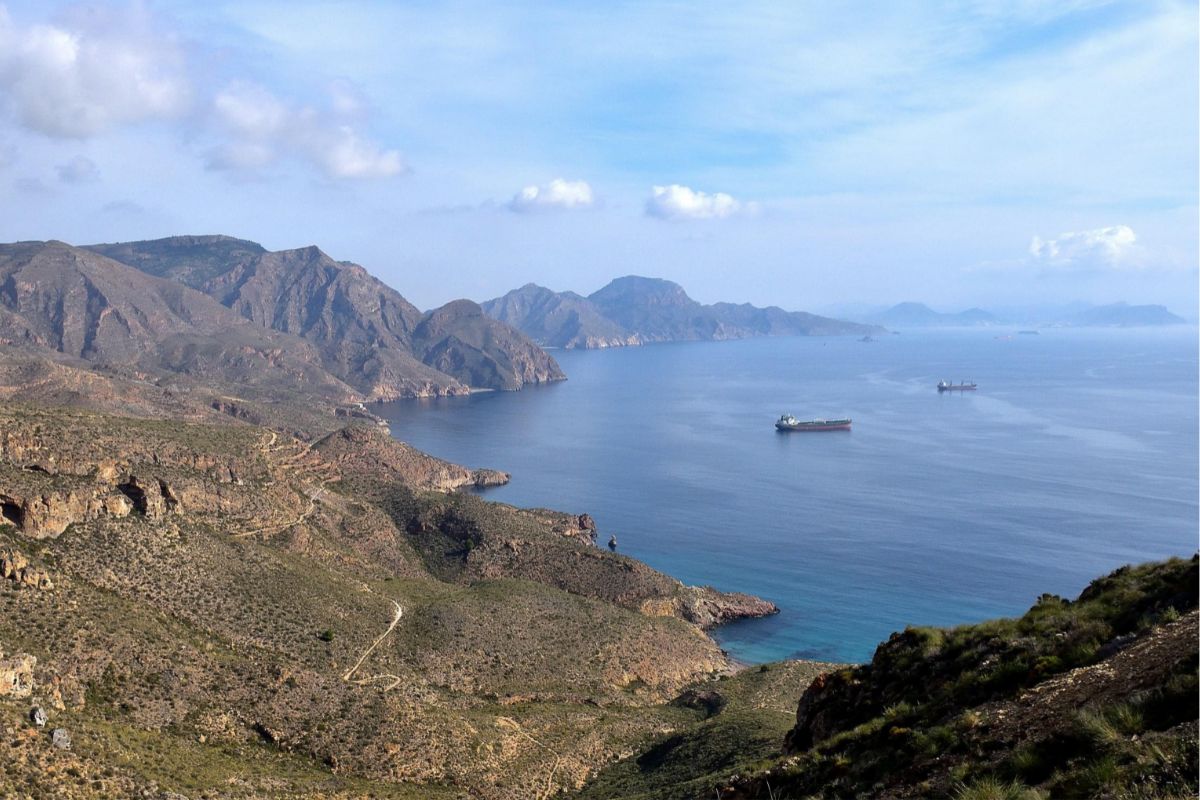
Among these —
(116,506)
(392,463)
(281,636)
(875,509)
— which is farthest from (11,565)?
(875,509)

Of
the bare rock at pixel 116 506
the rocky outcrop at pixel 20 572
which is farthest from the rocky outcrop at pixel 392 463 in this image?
the rocky outcrop at pixel 20 572

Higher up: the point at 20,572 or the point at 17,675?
the point at 20,572

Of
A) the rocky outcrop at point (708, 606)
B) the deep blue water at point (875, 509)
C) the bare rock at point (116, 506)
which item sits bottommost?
the rocky outcrop at point (708, 606)

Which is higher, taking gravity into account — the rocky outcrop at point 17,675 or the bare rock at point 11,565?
the bare rock at point 11,565

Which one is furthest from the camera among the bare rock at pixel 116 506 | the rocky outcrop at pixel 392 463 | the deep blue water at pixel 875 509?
the rocky outcrop at pixel 392 463

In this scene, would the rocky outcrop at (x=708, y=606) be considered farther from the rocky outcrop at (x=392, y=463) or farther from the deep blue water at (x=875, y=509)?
the rocky outcrop at (x=392, y=463)

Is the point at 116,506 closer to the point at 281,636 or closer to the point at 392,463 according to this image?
the point at 281,636

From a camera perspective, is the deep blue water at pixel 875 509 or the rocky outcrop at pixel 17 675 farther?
the deep blue water at pixel 875 509

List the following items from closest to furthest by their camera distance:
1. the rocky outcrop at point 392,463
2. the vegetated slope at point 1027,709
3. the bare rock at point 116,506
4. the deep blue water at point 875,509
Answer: the vegetated slope at point 1027,709 → the bare rock at point 116,506 → the deep blue water at point 875,509 → the rocky outcrop at point 392,463
